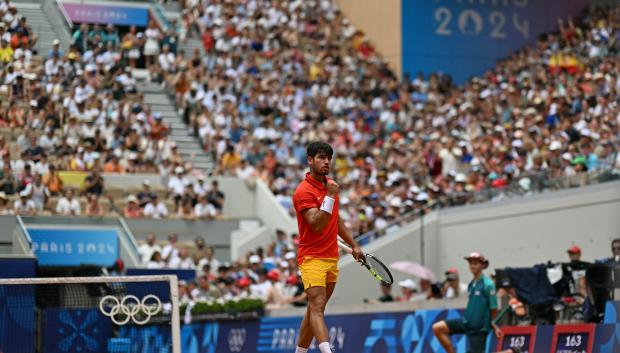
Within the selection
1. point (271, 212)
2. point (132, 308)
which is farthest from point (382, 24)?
point (132, 308)

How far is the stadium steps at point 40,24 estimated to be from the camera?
3656 cm

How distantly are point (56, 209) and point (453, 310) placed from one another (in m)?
11.8

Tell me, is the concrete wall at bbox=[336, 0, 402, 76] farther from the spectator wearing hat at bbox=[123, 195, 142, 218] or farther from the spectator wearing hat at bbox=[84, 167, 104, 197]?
the spectator wearing hat at bbox=[84, 167, 104, 197]

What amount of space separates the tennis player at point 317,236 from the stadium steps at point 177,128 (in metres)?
20.9

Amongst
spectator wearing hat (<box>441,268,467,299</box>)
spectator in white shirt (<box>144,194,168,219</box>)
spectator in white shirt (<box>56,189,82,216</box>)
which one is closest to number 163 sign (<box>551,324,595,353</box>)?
spectator wearing hat (<box>441,268,467,299</box>)

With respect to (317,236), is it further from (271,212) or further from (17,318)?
(271,212)

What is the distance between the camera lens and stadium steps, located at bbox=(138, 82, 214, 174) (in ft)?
114

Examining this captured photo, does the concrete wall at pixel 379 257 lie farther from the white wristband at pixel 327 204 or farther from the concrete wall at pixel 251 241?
the white wristband at pixel 327 204

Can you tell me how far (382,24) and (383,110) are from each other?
592cm

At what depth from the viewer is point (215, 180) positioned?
108ft

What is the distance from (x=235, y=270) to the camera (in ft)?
95.9

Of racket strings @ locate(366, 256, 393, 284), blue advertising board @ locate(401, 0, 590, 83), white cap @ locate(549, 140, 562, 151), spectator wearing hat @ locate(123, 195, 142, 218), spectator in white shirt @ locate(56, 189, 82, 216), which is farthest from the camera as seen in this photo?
blue advertising board @ locate(401, 0, 590, 83)

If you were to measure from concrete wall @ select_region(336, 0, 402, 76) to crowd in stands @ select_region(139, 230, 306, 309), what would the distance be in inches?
506

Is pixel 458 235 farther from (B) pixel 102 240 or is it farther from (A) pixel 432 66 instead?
(A) pixel 432 66
